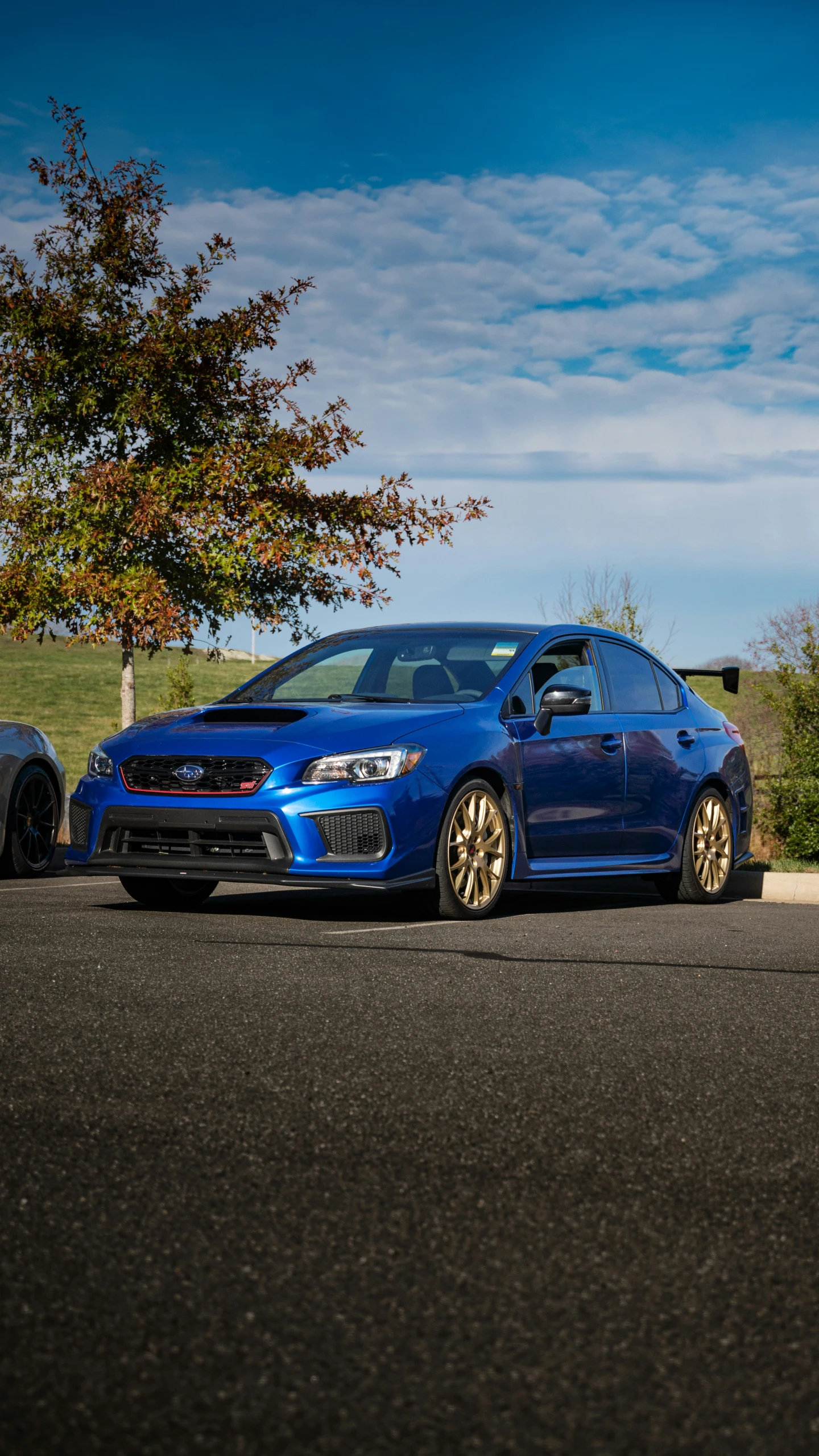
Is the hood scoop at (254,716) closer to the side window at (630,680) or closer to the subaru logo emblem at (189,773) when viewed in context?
the subaru logo emblem at (189,773)

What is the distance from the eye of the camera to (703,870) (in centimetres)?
971

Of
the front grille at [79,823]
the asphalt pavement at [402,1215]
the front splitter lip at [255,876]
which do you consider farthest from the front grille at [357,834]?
the asphalt pavement at [402,1215]

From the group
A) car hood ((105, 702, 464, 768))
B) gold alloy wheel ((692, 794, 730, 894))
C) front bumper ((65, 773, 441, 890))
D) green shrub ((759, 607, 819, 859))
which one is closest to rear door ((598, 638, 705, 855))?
gold alloy wheel ((692, 794, 730, 894))

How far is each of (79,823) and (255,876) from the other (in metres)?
1.19

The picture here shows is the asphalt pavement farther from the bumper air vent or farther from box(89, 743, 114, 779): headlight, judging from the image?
box(89, 743, 114, 779): headlight

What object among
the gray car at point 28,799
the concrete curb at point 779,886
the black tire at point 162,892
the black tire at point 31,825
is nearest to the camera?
the black tire at point 162,892

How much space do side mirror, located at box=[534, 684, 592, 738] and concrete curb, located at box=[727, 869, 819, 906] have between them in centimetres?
334

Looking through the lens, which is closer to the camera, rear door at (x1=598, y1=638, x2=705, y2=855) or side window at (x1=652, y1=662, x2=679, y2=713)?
rear door at (x1=598, y1=638, x2=705, y2=855)

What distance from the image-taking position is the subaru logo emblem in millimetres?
7238

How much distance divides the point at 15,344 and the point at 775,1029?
12740mm

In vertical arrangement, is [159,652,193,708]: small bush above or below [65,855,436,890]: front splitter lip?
above

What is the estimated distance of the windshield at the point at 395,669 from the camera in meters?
8.35

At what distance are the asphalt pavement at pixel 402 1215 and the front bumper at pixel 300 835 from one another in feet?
5.39

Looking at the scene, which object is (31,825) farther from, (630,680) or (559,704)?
(630,680)
